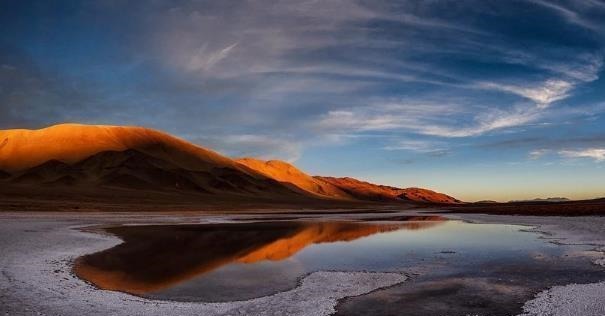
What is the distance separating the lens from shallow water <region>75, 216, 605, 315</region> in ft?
46.1

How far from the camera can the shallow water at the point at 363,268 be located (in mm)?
14055

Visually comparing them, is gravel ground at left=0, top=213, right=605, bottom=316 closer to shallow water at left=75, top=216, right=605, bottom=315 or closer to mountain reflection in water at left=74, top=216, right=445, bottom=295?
shallow water at left=75, top=216, right=605, bottom=315

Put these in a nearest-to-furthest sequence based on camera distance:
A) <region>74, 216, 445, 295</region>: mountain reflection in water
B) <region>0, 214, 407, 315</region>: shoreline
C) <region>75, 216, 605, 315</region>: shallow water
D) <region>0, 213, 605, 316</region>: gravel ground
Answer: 1. <region>0, 213, 605, 316</region>: gravel ground
2. <region>0, 214, 407, 315</region>: shoreline
3. <region>75, 216, 605, 315</region>: shallow water
4. <region>74, 216, 445, 295</region>: mountain reflection in water

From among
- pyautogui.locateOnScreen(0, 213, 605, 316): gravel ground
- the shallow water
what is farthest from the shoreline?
the shallow water

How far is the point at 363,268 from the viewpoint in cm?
1981

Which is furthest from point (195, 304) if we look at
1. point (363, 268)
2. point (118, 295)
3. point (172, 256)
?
point (172, 256)

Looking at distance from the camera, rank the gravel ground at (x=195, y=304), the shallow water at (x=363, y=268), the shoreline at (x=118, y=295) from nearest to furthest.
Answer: the gravel ground at (x=195, y=304)
the shoreline at (x=118, y=295)
the shallow water at (x=363, y=268)

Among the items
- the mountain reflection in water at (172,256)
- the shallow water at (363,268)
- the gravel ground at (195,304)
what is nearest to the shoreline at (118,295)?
the gravel ground at (195,304)

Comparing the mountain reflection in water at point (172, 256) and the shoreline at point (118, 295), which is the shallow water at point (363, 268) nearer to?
the mountain reflection in water at point (172, 256)

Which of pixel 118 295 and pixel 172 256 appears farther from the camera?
pixel 172 256

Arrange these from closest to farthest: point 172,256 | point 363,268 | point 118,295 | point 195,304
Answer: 1. point 195,304
2. point 118,295
3. point 363,268
4. point 172,256

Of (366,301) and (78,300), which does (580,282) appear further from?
(78,300)

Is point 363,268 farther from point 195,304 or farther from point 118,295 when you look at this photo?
point 118,295

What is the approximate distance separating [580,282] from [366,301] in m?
7.90
